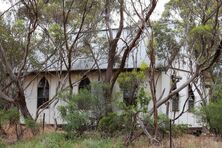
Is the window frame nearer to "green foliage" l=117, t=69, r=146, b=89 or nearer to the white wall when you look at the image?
the white wall

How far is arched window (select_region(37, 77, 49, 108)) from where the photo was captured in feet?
101

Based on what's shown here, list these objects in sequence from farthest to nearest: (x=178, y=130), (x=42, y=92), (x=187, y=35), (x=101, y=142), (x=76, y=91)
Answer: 1. (x=42, y=92)
2. (x=76, y=91)
3. (x=187, y=35)
4. (x=178, y=130)
5. (x=101, y=142)

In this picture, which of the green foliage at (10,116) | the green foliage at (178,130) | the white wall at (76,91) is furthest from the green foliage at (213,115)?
the green foliage at (10,116)

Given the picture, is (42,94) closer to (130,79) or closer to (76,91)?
(76,91)

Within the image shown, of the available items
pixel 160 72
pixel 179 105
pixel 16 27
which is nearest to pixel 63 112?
pixel 16 27

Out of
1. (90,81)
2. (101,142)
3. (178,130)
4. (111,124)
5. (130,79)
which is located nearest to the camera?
(101,142)

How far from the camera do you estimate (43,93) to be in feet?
102

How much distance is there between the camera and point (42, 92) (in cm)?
3103

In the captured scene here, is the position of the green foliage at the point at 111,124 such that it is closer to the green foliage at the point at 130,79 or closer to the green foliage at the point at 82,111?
the green foliage at the point at 82,111

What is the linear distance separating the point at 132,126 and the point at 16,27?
8.72 metres

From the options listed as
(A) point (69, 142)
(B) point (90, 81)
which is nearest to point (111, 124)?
(A) point (69, 142)

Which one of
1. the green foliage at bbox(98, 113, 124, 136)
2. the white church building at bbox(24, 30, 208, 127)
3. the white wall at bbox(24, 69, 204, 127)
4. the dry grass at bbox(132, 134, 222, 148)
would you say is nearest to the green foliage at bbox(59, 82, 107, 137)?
the green foliage at bbox(98, 113, 124, 136)

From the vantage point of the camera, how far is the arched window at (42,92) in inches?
1208

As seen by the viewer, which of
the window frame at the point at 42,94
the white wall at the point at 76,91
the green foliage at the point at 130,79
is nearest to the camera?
the green foliage at the point at 130,79
